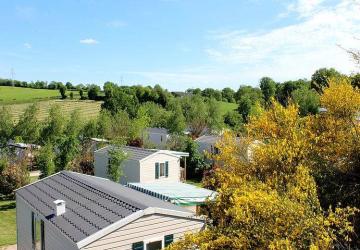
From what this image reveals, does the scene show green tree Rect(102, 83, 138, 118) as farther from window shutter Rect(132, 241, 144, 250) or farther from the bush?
window shutter Rect(132, 241, 144, 250)

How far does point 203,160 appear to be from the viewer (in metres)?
39.7

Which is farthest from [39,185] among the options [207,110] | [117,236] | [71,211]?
[207,110]

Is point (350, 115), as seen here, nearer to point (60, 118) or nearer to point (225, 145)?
point (225, 145)

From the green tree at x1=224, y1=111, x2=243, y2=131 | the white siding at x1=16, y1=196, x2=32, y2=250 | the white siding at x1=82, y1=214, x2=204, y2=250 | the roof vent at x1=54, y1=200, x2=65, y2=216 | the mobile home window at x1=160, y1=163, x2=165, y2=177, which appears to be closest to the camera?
the white siding at x1=82, y1=214, x2=204, y2=250

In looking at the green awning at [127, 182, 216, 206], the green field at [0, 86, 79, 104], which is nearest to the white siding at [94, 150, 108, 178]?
the green awning at [127, 182, 216, 206]

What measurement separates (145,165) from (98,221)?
18269mm

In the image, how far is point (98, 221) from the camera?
11.4m

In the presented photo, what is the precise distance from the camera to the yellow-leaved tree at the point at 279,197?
687 centimetres

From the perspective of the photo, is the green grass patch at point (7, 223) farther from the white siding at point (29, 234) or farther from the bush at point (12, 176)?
the white siding at point (29, 234)

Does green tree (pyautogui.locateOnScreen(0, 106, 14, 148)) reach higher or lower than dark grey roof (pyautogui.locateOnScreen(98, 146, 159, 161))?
higher

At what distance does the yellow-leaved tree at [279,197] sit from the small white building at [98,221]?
2272 mm

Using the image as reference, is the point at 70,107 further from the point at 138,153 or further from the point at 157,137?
the point at 138,153

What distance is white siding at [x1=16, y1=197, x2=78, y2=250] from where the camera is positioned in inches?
454

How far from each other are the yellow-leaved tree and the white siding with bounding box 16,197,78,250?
454 centimetres
